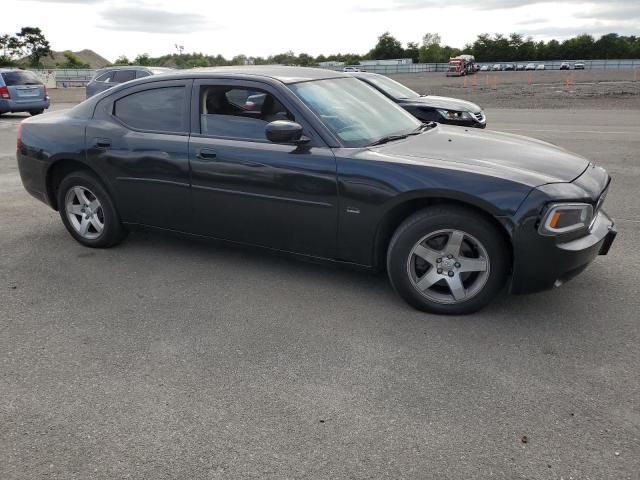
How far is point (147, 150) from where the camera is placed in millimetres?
4750

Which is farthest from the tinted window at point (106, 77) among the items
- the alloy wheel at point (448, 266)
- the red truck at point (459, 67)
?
the red truck at point (459, 67)

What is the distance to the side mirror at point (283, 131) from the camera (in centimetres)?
400

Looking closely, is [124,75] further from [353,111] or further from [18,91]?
[353,111]

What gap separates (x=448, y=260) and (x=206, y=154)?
1999mm

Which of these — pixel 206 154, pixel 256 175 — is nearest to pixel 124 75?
pixel 206 154

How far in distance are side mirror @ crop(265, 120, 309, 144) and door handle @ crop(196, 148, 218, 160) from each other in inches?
23.6

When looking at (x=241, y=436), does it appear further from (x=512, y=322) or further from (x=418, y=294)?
(x=512, y=322)

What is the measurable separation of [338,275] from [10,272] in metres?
2.73

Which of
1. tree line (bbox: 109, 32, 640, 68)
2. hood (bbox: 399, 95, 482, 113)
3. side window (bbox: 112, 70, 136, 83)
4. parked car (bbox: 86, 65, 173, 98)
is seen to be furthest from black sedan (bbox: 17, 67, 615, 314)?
tree line (bbox: 109, 32, 640, 68)

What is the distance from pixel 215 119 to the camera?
15.0 ft

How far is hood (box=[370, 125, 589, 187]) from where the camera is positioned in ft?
12.2

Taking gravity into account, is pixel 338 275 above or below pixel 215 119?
below

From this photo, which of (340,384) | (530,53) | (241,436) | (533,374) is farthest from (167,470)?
(530,53)

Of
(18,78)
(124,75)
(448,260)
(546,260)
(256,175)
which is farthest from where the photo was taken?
(18,78)
